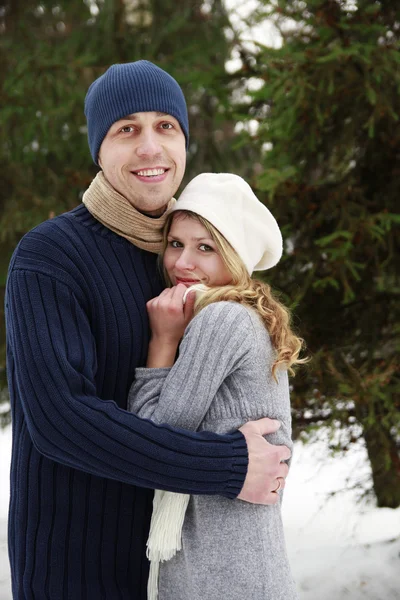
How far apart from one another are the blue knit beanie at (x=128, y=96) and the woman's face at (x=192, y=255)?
331mm

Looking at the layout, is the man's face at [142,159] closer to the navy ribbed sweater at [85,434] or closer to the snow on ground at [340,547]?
the navy ribbed sweater at [85,434]

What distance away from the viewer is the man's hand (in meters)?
1.86

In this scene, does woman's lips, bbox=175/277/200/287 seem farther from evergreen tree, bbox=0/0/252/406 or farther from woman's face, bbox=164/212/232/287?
evergreen tree, bbox=0/0/252/406

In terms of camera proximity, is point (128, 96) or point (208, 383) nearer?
point (208, 383)

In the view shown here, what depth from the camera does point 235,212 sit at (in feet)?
7.35

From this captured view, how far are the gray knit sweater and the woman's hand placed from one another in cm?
5

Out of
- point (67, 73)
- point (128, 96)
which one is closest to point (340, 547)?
point (128, 96)

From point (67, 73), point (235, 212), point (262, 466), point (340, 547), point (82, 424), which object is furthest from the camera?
point (67, 73)

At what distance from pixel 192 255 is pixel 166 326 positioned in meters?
0.29

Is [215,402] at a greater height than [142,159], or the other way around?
[142,159]

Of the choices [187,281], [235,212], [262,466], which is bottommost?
[262,466]

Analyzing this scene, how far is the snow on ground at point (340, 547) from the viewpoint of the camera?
437 centimetres

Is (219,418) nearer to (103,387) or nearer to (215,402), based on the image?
(215,402)

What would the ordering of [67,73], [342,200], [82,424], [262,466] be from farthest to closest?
[67,73], [342,200], [262,466], [82,424]
